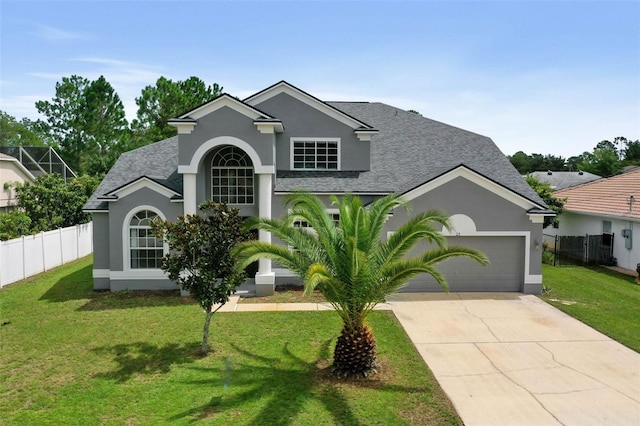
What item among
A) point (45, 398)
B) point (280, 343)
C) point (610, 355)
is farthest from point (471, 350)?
point (45, 398)

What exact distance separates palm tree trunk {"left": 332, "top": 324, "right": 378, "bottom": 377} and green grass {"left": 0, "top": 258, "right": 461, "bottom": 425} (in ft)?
0.86

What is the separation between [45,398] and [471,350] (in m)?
9.82

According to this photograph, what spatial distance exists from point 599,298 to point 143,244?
1768cm

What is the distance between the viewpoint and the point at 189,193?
16.4 metres

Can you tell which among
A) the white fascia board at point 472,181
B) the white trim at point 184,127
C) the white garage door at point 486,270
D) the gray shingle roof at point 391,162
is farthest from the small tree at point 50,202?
the white garage door at point 486,270

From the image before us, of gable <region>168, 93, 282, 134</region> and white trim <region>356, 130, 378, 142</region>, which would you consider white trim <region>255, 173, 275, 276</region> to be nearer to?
gable <region>168, 93, 282, 134</region>

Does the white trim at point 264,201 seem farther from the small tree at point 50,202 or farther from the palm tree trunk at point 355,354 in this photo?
the small tree at point 50,202

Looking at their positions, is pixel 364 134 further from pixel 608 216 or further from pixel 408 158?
pixel 608 216

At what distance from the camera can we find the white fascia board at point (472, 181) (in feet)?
53.8

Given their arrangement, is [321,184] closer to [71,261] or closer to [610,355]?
[610,355]

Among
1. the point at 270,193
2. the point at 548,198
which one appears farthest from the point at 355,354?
the point at 548,198

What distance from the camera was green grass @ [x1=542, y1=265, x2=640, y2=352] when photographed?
42.1 feet

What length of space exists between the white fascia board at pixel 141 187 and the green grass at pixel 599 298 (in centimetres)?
1498

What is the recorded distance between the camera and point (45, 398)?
27.8 feet
